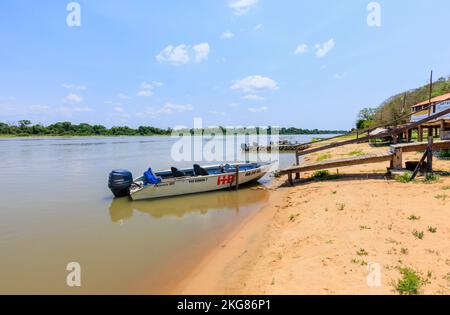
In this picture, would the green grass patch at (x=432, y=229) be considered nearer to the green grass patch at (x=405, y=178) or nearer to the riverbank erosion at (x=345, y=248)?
the riverbank erosion at (x=345, y=248)

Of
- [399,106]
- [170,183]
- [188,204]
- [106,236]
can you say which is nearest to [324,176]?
[188,204]

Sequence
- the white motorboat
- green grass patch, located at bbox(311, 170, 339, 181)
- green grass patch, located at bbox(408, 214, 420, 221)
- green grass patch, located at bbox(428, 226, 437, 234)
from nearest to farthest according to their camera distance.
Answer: green grass patch, located at bbox(428, 226, 437, 234)
green grass patch, located at bbox(408, 214, 420, 221)
the white motorboat
green grass patch, located at bbox(311, 170, 339, 181)

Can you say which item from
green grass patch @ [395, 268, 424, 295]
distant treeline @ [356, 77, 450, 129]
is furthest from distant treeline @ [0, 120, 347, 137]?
green grass patch @ [395, 268, 424, 295]

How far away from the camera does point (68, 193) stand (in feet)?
56.7

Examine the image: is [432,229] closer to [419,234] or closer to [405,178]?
[419,234]

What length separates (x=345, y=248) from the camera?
19.8 ft

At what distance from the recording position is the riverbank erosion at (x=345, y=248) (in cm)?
474

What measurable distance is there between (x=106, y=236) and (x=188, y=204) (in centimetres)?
475

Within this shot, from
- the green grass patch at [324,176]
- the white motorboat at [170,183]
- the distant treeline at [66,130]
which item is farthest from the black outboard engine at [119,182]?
the distant treeline at [66,130]

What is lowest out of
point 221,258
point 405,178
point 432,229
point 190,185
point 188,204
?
point 221,258

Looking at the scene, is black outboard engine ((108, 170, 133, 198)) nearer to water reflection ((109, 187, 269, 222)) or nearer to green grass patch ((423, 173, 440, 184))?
water reflection ((109, 187, 269, 222))

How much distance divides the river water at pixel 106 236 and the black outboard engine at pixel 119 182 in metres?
0.63

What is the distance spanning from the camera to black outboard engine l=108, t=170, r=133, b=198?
14898mm
